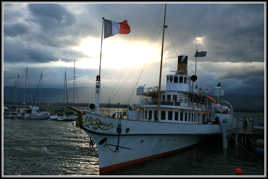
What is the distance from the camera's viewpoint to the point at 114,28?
14.7 meters

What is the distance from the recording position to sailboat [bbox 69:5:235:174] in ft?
49.6

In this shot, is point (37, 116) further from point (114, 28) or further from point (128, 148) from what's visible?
point (114, 28)

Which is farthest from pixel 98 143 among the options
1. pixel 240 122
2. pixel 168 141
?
pixel 240 122

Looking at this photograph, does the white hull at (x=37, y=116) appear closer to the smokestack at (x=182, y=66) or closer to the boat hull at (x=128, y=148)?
the smokestack at (x=182, y=66)

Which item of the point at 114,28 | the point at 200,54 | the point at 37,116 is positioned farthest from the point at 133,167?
the point at 37,116

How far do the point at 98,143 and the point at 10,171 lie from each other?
25.1ft

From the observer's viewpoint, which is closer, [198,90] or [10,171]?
[10,171]

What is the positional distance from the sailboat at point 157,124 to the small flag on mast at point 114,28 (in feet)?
11.0

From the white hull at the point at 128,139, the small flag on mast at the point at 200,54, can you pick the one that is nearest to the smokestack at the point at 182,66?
the small flag on mast at the point at 200,54

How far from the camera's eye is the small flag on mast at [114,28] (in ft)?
47.4

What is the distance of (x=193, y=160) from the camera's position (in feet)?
67.5

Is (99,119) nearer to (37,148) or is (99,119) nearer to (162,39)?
(162,39)

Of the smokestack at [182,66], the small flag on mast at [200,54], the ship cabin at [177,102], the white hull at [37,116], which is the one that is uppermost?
the small flag on mast at [200,54]

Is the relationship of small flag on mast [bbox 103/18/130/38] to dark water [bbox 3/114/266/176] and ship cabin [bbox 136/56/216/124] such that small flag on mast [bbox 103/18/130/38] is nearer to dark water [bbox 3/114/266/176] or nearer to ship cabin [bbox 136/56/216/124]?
ship cabin [bbox 136/56/216/124]
